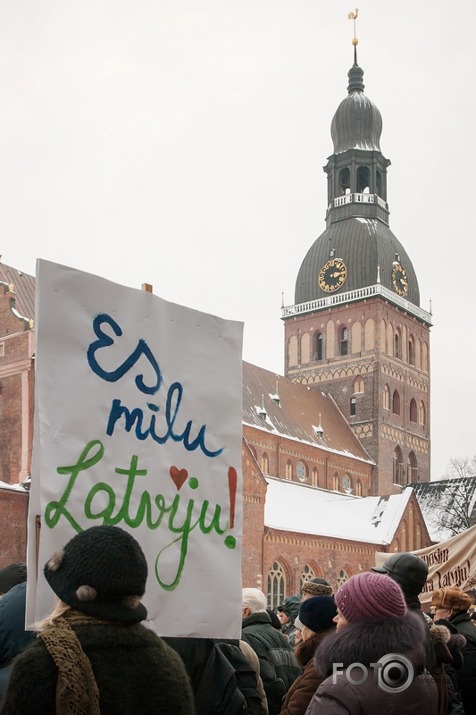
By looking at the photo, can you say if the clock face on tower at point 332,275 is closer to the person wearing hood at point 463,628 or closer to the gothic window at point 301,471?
the gothic window at point 301,471

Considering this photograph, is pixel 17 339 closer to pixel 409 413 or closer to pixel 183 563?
pixel 183 563

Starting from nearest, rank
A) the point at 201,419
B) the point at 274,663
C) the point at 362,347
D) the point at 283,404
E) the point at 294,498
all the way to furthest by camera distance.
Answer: the point at 201,419 → the point at 274,663 → the point at 294,498 → the point at 283,404 → the point at 362,347

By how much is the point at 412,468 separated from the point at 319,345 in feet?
30.7

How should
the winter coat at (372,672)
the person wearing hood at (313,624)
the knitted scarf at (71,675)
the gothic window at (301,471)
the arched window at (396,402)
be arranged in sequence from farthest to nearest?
the arched window at (396,402)
the gothic window at (301,471)
the person wearing hood at (313,624)
the winter coat at (372,672)
the knitted scarf at (71,675)

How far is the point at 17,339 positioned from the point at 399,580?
89.2 feet

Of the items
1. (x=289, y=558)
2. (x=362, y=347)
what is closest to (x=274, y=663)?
(x=289, y=558)

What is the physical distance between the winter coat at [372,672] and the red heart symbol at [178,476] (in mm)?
1239

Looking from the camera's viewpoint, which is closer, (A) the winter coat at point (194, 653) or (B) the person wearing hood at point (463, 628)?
(A) the winter coat at point (194, 653)

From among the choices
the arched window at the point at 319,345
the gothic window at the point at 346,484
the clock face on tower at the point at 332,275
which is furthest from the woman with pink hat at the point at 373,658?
the arched window at the point at 319,345

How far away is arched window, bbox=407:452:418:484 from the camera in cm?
5872

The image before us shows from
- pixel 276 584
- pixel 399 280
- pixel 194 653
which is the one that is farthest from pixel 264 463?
Result: pixel 194 653

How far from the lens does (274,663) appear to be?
6113mm

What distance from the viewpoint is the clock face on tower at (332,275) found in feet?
193

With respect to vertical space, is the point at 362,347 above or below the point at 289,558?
above
